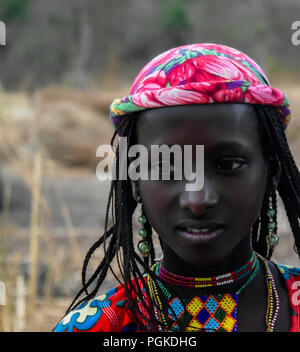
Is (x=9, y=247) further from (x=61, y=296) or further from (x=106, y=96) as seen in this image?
(x=106, y=96)

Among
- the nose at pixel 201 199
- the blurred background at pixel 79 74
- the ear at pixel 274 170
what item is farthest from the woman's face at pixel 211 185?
the blurred background at pixel 79 74

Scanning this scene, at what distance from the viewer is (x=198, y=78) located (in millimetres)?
1375

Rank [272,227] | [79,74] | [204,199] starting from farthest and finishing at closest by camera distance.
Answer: [79,74] → [272,227] → [204,199]

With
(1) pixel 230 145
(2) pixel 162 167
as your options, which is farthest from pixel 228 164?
(2) pixel 162 167

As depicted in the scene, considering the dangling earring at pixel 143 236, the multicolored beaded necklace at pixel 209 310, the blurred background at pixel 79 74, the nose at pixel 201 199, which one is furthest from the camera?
the blurred background at pixel 79 74

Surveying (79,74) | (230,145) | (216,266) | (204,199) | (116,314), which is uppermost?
(79,74)

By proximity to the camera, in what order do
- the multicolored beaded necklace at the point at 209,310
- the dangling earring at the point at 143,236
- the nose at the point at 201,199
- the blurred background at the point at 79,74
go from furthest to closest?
the blurred background at the point at 79,74, the dangling earring at the point at 143,236, the multicolored beaded necklace at the point at 209,310, the nose at the point at 201,199

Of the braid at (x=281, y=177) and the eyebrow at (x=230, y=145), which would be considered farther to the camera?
the braid at (x=281, y=177)

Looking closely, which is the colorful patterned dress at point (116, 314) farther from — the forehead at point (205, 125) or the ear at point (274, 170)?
the forehead at point (205, 125)

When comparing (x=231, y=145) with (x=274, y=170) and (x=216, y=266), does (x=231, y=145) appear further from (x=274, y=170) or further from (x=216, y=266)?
(x=216, y=266)

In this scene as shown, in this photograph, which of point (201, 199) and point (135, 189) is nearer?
point (201, 199)

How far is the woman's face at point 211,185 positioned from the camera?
1314mm

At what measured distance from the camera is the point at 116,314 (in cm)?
149

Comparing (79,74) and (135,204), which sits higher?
(79,74)
